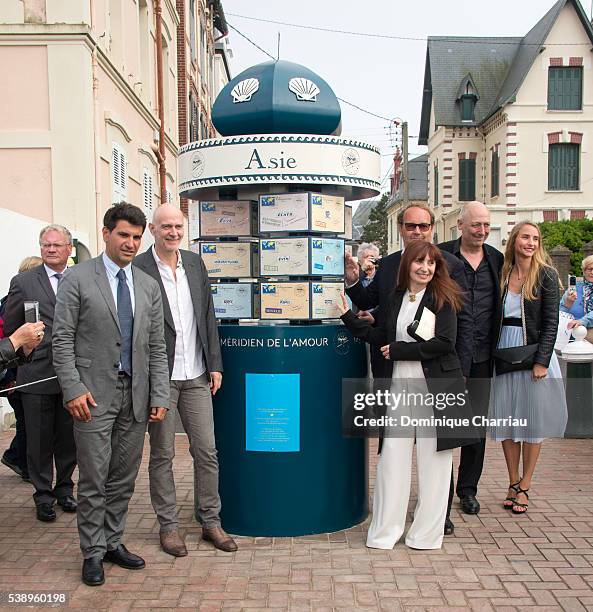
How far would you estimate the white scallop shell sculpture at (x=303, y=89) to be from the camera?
471 cm

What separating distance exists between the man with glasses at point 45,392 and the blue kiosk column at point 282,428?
52.2 inches

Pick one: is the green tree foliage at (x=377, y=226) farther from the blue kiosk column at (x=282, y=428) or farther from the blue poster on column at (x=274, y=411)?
the blue poster on column at (x=274, y=411)

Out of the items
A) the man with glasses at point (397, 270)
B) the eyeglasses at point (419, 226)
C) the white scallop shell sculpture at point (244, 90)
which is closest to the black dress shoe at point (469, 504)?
the man with glasses at point (397, 270)

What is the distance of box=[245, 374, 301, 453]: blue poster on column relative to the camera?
4586mm

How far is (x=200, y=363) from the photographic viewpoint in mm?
4465

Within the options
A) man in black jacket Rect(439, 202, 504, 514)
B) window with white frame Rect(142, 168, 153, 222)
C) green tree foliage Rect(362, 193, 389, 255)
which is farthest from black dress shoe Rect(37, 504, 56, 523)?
green tree foliage Rect(362, 193, 389, 255)

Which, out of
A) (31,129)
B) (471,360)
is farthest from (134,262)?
(31,129)

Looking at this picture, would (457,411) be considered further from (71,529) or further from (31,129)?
(31,129)

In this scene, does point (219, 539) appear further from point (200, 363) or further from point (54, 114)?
point (54, 114)

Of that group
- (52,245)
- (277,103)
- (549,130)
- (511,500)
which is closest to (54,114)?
(52,245)

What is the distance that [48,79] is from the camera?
32.8ft

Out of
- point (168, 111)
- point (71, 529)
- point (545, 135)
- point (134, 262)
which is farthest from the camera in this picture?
point (545, 135)

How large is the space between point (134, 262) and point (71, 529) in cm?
198

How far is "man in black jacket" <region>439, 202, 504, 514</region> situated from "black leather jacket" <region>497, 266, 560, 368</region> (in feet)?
0.47
